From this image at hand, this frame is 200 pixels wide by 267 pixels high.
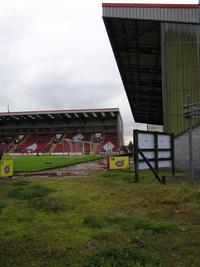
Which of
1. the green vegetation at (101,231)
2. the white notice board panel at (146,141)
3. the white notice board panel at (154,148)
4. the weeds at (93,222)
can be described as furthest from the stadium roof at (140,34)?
the weeds at (93,222)

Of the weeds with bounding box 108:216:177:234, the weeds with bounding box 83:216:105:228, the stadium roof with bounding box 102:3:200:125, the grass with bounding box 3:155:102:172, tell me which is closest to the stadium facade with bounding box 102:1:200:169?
the stadium roof with bounding box 102:3:200:125

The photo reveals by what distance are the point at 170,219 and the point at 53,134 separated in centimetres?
9287

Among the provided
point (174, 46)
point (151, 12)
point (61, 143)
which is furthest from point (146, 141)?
point (61, 143)

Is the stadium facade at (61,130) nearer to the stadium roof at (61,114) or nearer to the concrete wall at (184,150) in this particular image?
the stadium roof at (61,114)

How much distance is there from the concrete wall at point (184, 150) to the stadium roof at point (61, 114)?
69.5 m

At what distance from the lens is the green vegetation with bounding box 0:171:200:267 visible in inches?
177

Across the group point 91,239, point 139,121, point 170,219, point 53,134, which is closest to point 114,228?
point 91,239

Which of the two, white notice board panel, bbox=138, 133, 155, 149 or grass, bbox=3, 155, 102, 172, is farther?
grass, bbox=3, 155, 102, 172

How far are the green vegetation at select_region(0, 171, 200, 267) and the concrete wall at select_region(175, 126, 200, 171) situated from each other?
11049 mm

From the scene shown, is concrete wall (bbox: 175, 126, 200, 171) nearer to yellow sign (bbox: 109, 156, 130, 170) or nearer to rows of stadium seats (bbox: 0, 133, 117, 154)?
yellow sign (bbox: 109, 156, 130, 170)

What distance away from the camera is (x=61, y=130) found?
98.2 meters

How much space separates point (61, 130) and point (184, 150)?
78928 millimetres

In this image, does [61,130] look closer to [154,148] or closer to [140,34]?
[140,34]

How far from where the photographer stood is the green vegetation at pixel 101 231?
4504 mm
